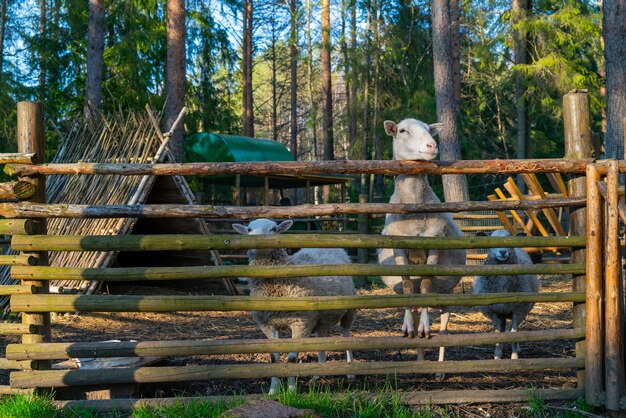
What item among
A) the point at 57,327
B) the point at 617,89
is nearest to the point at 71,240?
the point at 57,327

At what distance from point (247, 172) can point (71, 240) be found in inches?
59.0

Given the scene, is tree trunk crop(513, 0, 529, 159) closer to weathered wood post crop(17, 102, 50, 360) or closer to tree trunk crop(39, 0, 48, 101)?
tree trunk crop(39, 0, 48, 101)

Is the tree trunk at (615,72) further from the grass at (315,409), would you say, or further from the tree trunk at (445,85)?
the grass at (315,409)

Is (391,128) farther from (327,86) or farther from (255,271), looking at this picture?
(327,86)

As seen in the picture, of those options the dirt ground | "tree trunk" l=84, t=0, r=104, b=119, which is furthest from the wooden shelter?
"tree trunk" l=84, t=0, r=104, b=119

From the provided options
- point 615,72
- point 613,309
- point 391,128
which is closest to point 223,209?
point 391,128

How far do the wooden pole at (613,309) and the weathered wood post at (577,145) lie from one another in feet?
0.92

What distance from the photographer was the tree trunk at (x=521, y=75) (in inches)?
842

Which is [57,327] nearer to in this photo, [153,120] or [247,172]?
[153,120]

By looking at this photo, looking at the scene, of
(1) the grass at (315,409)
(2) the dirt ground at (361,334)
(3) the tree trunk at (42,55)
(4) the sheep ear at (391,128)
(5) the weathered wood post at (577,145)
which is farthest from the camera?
(3) the tree trunk at (42,55)

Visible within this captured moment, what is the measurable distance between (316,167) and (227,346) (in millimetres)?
1597

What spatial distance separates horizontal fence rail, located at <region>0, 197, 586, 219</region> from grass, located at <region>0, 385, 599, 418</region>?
141 cm

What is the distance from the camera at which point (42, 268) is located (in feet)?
17.8

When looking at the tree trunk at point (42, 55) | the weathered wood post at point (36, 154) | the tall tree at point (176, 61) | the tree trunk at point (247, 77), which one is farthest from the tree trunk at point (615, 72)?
the tree trunk at point (247, 77)
